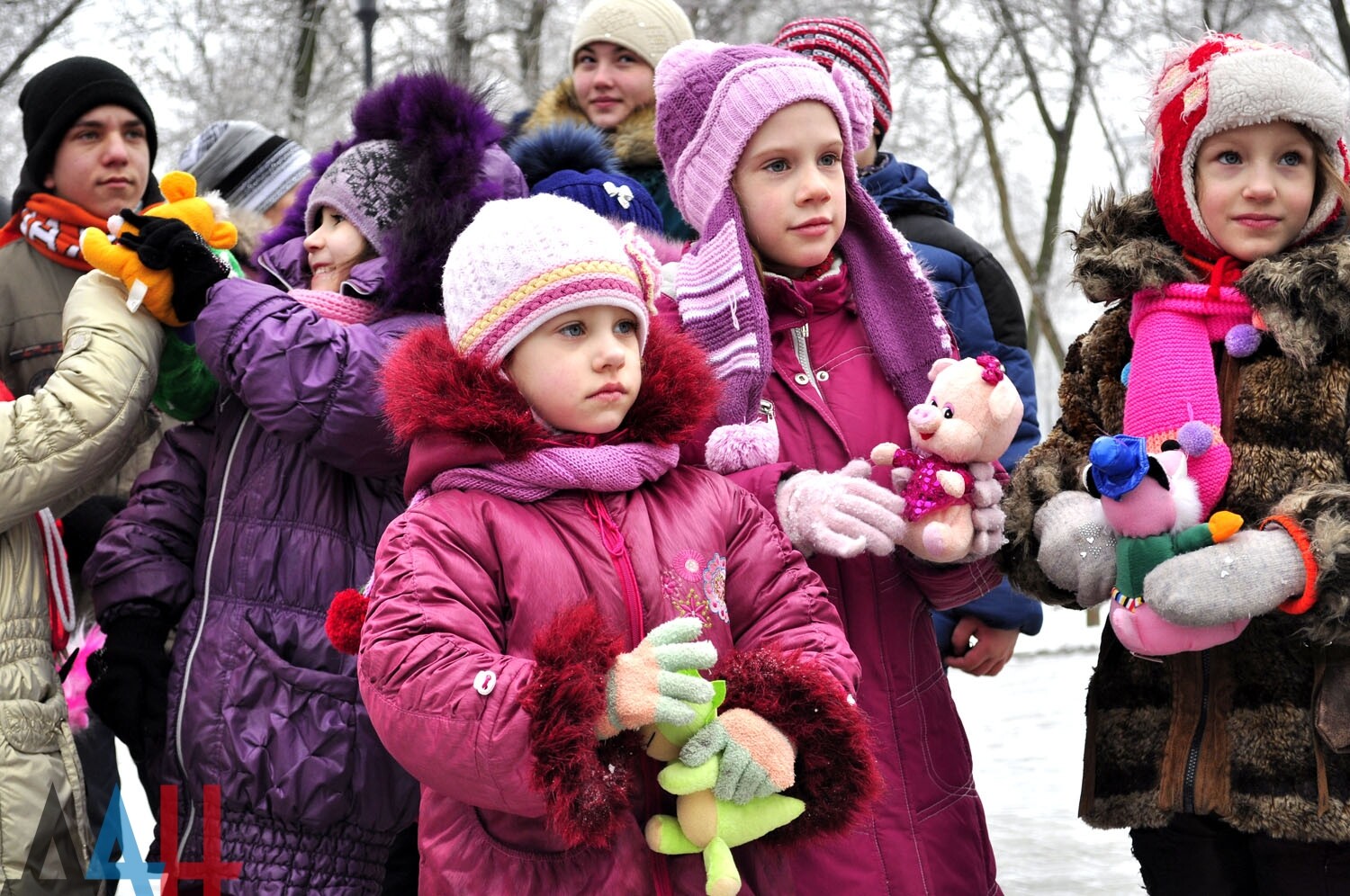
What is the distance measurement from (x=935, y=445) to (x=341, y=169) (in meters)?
1.61

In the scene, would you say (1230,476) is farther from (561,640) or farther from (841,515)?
(561,640)

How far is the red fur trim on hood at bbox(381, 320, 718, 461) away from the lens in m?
2.26

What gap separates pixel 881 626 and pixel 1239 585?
2.17 feet

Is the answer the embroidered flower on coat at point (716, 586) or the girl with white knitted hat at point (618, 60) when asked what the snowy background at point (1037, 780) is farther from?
the embroidered flower on coat at point (716, 586)

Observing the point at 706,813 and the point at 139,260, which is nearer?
the point at 706,813

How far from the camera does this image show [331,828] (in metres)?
2.93

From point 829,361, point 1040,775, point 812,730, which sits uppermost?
point 829,361

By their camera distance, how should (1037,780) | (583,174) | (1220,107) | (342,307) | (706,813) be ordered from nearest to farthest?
(706,813), (1220,107), (342,307), (583,174), (1037,780)

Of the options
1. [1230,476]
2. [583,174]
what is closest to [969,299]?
[1230,476]

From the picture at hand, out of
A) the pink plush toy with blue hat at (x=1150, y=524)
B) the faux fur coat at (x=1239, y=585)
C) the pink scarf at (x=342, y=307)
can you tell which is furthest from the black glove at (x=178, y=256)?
the pink plush toy with blue hat at (x=1150, y=524)

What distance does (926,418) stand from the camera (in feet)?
8.22

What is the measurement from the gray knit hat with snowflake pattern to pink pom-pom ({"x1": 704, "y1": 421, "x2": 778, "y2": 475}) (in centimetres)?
103

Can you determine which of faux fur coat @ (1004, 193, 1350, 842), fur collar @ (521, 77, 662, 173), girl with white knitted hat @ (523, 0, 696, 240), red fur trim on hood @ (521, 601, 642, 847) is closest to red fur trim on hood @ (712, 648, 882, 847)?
red fur trim on hood @ (521, 601, 642, 847)

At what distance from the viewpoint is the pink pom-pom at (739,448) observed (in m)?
2.62
